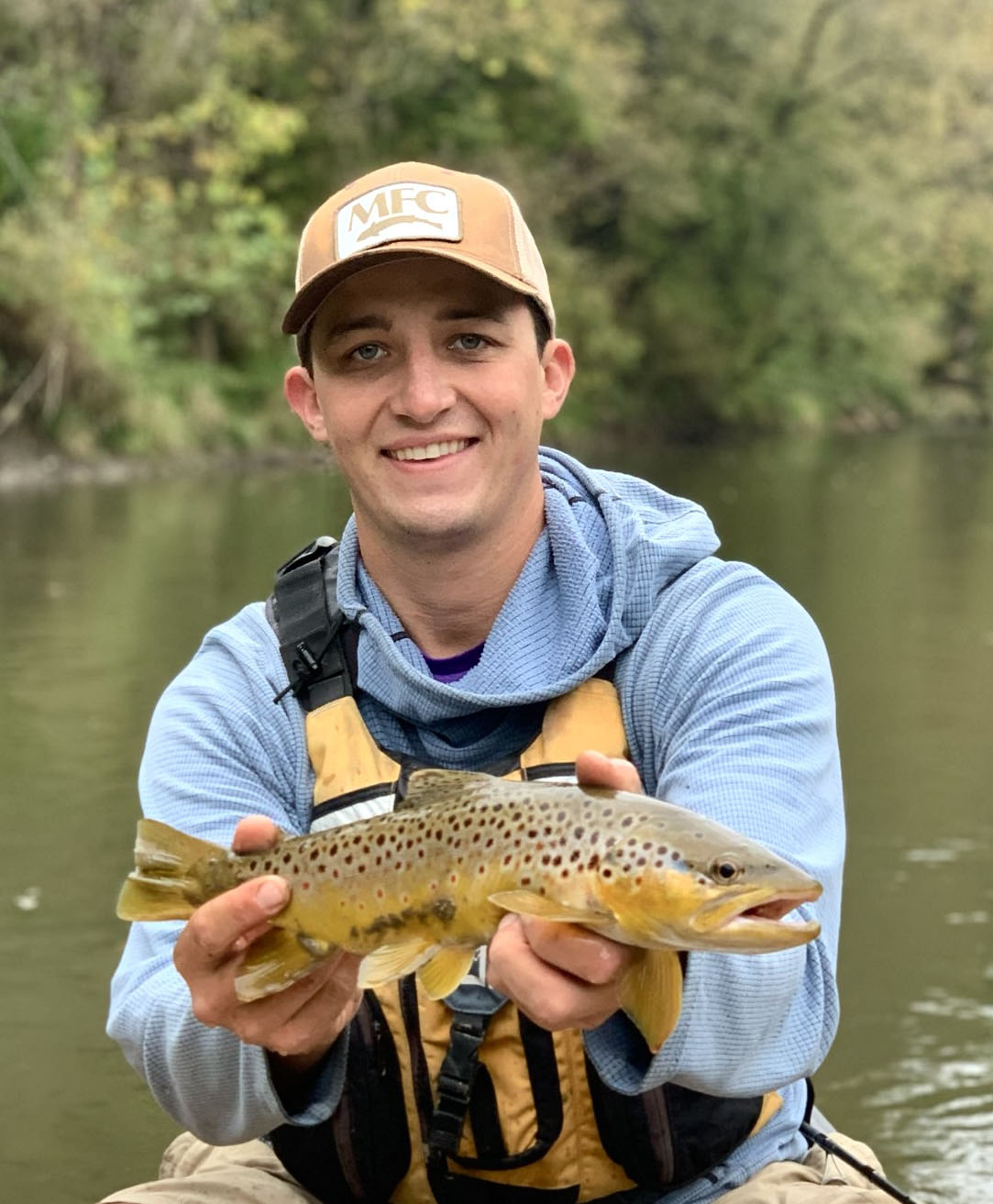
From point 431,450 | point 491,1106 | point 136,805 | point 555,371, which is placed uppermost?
point 555,371

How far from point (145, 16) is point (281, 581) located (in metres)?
27.4

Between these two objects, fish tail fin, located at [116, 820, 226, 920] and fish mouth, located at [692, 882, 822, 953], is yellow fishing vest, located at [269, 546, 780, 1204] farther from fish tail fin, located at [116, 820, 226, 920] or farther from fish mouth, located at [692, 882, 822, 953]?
fish mouth, located at [692, 882, 822, 953]

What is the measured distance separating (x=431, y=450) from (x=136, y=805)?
5.52m

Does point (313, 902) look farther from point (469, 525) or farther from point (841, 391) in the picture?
point (841, 391)

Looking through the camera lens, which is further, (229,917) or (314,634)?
(314,634)

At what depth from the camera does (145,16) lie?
2894 centimetres

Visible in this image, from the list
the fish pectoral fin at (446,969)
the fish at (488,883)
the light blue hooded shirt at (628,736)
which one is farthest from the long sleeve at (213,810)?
the fish pectoral fin at (446,969)

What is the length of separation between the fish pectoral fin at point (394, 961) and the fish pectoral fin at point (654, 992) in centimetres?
26

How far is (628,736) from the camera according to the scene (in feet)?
10.0

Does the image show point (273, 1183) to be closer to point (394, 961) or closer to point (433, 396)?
point (394, 961)

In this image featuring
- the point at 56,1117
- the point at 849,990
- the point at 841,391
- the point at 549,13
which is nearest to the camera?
the point at 56,1117

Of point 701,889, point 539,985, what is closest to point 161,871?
point 539,985

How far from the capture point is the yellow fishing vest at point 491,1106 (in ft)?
9.39

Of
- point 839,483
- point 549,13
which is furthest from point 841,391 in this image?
point 839,483
